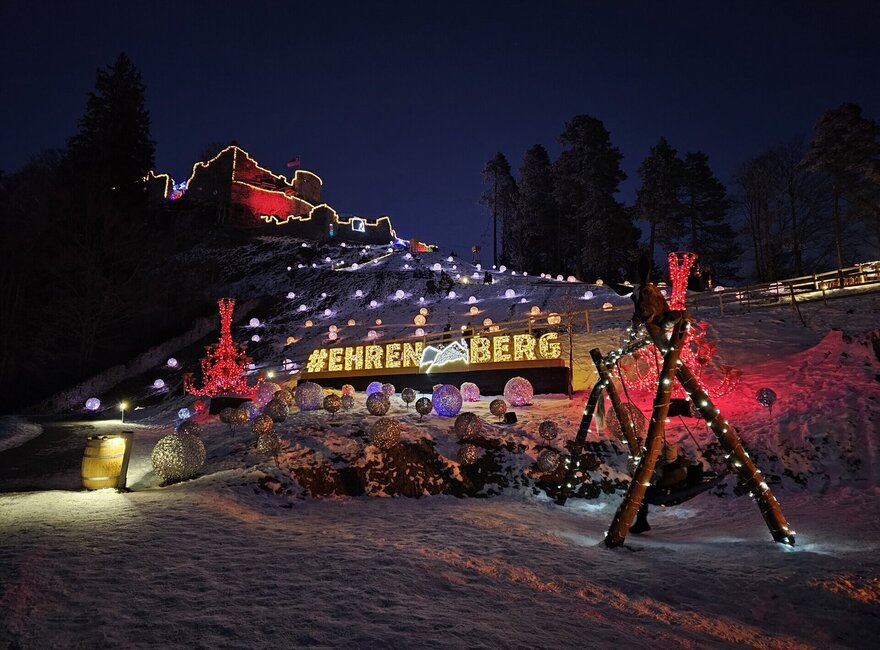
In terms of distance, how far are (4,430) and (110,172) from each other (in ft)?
83.6

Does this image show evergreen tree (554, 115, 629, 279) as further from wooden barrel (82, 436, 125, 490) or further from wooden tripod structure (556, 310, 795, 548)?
wooden barrel (82, 436, 125, 490)

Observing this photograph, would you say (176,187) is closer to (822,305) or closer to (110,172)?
(110,172)

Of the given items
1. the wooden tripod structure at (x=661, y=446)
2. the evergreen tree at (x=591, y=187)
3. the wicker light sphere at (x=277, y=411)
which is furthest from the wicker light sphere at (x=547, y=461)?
the evergreen tree at (x=591, y=187)

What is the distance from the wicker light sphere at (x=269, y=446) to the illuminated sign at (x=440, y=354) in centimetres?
850

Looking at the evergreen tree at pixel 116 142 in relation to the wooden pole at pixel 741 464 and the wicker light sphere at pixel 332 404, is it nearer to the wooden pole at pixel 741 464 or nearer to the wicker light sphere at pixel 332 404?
the wicker light sphere at pixel 332 404

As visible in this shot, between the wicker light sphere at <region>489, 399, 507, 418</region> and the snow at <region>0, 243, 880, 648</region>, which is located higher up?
the wicker light sphere at <region>489, 399, 507, 418</region>

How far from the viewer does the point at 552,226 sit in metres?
51.9

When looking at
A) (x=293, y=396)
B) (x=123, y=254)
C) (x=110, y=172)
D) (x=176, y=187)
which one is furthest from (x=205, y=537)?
(x=176, y=187)

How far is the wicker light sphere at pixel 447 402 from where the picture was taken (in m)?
12.2

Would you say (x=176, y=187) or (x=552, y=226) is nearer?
(x=552, y=226)

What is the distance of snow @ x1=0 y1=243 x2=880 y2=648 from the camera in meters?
3.34

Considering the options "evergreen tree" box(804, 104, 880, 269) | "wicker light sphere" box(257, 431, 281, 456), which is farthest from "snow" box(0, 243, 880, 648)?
"evergreen tree" box(804, 104, 880, 269)

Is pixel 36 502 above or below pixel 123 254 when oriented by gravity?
below

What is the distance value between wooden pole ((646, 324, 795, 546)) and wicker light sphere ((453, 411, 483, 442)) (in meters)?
4.89
